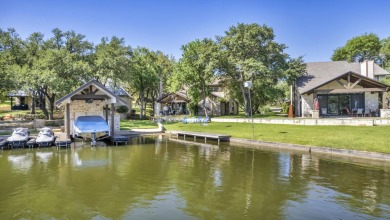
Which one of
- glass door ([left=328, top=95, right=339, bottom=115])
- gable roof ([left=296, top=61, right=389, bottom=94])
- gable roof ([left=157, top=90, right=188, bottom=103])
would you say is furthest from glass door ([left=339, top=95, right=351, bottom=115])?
gable roof ([left=157, top=90, right=188, bottom=103])

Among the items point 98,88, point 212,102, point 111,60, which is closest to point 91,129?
point 98,88

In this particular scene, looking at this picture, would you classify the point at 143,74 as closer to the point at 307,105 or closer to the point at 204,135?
the point at 307,105

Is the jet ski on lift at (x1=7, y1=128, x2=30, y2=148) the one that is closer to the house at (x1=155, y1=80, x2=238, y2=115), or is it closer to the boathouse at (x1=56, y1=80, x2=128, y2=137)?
the boathouse at (x1=56, y1=80, x2=128, y2=137)

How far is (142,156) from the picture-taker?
1748 centimetres

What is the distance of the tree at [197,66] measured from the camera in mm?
38812

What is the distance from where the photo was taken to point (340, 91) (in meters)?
32.7

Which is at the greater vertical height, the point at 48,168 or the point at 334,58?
the point at 334,58

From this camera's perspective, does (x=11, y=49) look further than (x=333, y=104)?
Yes

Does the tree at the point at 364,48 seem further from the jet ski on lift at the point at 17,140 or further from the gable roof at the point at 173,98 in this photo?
the jet ski on lift at the point at 17,140

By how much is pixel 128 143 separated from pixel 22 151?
723 centimetres

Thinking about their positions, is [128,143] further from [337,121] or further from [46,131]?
[337,121]

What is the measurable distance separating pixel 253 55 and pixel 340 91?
460 inches

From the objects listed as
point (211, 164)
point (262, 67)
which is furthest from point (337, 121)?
point (211, 164)

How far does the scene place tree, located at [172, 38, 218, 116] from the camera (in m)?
38.8
